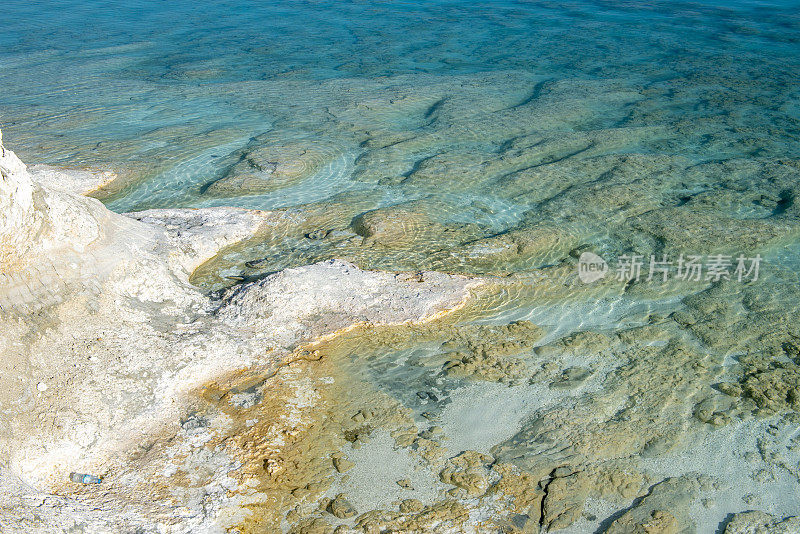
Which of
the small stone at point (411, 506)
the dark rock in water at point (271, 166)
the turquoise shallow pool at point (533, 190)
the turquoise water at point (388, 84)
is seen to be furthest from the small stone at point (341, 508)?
the dark rock in water at point (271, 166)

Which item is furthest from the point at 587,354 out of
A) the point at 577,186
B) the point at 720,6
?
the point at 720,6

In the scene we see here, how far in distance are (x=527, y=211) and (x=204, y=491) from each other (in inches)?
168

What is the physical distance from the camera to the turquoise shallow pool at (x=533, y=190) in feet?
12.8

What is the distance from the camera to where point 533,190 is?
6926mm

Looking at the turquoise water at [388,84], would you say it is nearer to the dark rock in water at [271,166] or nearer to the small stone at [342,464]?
the dark rock in water at [271,166]

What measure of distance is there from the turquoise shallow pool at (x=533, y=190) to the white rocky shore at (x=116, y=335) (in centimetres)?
51

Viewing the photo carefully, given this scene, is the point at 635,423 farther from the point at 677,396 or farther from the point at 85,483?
the point at 85,483

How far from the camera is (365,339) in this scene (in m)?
4.56

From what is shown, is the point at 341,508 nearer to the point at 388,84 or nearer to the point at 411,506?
the point at 411,506

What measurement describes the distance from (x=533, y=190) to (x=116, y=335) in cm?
442

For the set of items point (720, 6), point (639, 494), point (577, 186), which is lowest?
point (639, 494)

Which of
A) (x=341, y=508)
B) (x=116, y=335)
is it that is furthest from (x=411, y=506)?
(x=116, y=335)

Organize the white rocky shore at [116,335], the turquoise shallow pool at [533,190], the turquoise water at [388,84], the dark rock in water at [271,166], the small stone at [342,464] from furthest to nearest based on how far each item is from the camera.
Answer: the turquoise water at [388,84]
the dark rock in water at [271,166]
the turquoise shallow pool at [533,190]
the small stone at [342,464]
the white rocky shore at [116,335]

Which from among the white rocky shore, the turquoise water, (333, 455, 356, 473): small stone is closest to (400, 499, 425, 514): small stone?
(333, 455, 356, 473): small stone
